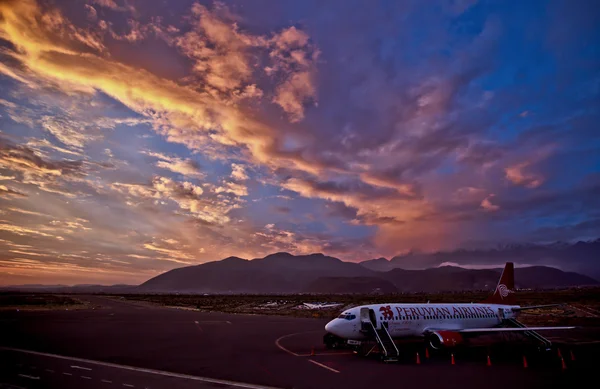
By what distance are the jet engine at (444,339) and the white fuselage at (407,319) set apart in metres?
1.55

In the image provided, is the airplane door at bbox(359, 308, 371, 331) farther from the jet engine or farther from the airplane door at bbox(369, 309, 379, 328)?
the jet engine

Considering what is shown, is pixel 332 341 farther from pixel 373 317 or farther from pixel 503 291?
pixel 503 291

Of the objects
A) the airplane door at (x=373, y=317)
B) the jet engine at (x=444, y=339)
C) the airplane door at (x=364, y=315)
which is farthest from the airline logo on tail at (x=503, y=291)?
the airplane door at (x=364, y=315)

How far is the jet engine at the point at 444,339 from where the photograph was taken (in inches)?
1239

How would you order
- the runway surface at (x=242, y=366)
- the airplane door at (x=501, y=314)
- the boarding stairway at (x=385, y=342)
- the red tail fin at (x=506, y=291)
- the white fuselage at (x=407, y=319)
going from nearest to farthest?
the runway surface at (x=242, y=366)
the boarding stairway at (x=385, y=342)
the white fuselage at (x=407, y=319)
the airplane door at (x=501, y=314)
the red tail fin at (x=506, y=291)

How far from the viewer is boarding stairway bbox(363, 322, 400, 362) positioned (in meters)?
28.9

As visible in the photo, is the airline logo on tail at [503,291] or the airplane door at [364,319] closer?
the airplane door at [364,319]

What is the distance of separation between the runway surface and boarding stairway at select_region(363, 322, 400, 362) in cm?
79

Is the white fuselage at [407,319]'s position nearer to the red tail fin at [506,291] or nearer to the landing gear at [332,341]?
the landing gear at [332,341]

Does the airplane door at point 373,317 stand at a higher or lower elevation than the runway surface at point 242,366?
higher

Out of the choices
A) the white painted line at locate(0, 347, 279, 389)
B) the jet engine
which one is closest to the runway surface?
the white painted line at locate(0, 347, 279, 389)

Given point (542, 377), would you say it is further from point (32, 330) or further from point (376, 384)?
point (32, 330)

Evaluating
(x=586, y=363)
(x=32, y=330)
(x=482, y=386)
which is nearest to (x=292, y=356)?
(x=482, y=386)

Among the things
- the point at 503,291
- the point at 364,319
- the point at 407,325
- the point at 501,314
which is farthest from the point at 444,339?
the point at 503,291
